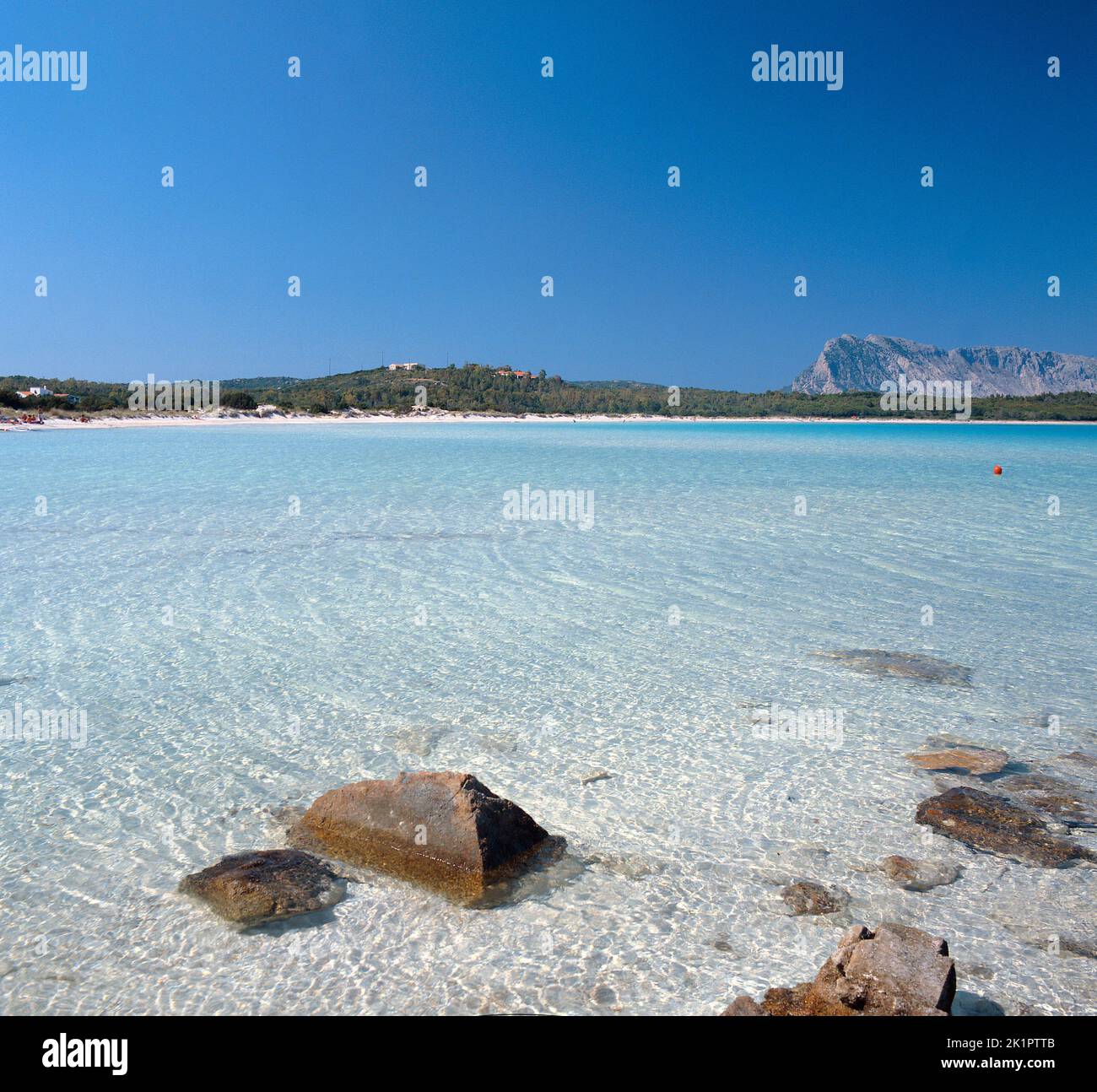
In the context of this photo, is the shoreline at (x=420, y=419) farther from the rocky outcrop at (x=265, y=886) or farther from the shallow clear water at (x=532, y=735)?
the rocky outcrop at (x=265, y=886)

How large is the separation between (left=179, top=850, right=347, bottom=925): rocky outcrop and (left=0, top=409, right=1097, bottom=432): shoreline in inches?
2056

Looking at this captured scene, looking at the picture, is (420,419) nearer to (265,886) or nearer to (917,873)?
(265,886)

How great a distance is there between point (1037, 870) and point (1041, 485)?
25.5m

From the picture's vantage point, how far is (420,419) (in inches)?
3501

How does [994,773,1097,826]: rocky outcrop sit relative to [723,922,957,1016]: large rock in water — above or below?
below

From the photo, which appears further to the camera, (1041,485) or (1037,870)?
(1041,485)

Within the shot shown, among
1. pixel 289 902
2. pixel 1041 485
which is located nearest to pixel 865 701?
pixel 289 902

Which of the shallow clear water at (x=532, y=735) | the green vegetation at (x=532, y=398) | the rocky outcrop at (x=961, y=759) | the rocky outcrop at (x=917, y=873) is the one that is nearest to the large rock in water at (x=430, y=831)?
the shallow clear water at (x=532, y=735)

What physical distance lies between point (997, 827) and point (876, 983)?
2.10 meters

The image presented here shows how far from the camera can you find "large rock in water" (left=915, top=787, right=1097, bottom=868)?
14.3 ft

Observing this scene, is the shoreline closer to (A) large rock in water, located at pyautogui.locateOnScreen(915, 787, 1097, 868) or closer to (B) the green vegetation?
(B) the green vegetation

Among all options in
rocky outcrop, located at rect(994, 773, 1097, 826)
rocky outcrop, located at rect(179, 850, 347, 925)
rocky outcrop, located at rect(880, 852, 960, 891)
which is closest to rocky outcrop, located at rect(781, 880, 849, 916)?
rocky outcrop, located at rect(880, 852, 960, 891)

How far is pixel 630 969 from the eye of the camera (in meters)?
3.48
